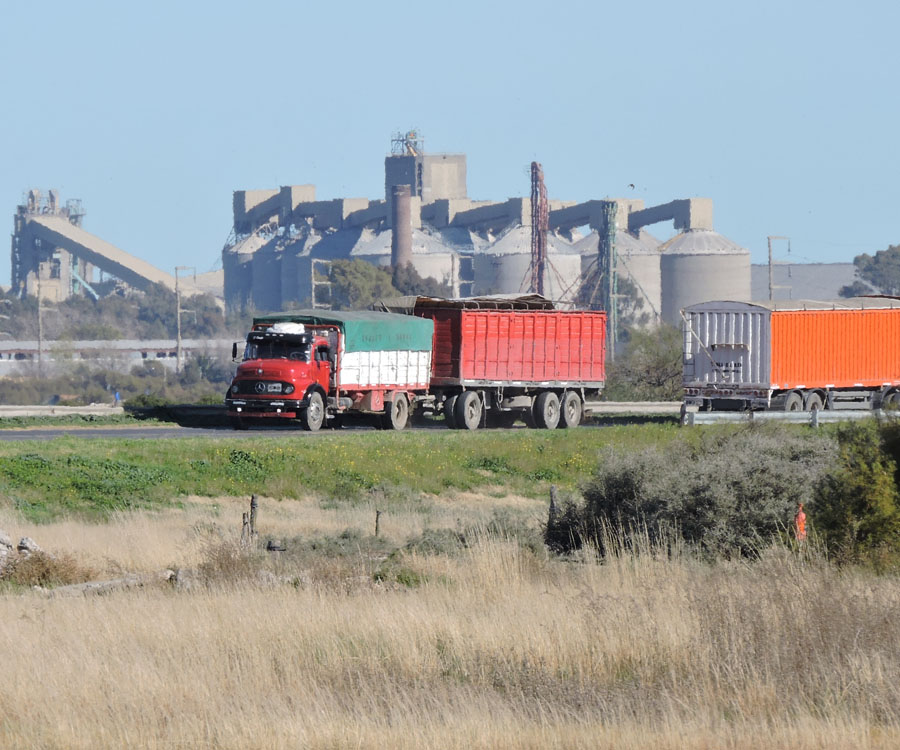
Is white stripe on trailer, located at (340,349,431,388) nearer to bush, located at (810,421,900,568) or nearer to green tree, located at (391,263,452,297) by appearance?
bush, located at (810,421,900,568)

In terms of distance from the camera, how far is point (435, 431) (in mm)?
37344

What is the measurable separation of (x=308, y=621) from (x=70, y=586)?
405cm

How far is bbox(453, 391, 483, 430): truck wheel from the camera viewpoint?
39188mm

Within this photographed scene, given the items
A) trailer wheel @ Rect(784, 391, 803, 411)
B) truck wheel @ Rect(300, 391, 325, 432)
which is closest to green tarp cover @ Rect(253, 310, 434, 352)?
truck wheel @ Rect(300, 391, 325, 432)

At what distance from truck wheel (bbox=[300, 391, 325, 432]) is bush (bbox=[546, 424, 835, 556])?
17.8 meters

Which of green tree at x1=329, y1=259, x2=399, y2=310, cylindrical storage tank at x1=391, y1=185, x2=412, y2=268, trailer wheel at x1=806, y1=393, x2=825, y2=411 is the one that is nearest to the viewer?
trailer wheel at x1=806, y1=393, x2=825, y2=411

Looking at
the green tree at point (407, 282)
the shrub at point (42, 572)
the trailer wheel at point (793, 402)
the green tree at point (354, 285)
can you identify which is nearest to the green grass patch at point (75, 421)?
the trailer wheel at point (793, 402)

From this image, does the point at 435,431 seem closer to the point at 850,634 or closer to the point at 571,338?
the point at 571,338

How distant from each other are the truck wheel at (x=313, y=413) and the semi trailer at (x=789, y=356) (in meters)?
11.4

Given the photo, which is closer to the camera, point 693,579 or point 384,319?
point 693,579

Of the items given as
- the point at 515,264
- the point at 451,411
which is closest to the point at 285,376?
the point at 451,411

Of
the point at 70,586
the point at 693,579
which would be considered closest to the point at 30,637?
the point at 70,586

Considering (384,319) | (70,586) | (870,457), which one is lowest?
(70,586)

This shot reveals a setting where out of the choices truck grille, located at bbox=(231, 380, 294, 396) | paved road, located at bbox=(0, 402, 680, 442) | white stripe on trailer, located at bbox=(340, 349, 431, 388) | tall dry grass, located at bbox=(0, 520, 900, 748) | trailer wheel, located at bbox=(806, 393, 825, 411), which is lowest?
tall dry grass, located at bbox=(0, 520, 900, 748)
